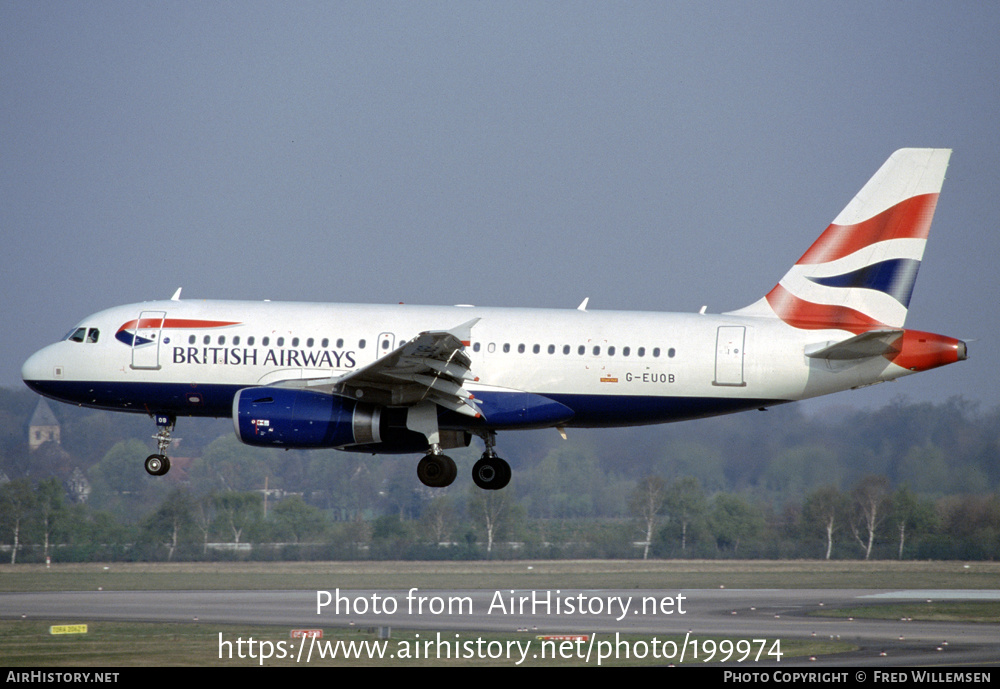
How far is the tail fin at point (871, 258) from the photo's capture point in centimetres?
3198

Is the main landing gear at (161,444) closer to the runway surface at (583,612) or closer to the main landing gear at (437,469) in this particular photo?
the runway surface at (583,612)

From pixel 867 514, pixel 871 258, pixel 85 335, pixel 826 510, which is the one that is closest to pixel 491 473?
pixel 871 258

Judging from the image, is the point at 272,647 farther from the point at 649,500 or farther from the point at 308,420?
the point at 649,500

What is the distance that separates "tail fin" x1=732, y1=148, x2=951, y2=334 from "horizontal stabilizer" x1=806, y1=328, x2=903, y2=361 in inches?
43.5

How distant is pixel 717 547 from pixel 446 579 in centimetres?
1521

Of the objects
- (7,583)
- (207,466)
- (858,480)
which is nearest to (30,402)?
(207,466)

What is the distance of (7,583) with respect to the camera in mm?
49156

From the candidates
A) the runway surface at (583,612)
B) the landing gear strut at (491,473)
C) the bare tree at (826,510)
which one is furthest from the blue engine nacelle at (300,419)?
the bare tree at (826,510)

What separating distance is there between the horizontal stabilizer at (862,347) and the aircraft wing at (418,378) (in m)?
8.98

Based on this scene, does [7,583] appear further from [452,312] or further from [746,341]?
[746,341]

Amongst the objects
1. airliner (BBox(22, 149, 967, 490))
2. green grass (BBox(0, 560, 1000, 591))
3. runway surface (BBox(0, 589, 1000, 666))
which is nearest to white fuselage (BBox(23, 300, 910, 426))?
airliner (BBox(22, 149, 967, 490))

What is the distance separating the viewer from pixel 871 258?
1268 inches

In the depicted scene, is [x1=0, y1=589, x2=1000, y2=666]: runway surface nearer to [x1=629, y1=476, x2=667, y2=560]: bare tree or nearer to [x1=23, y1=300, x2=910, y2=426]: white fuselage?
[x1=23, y1=300, x2=910, y2=426]: white fuselage

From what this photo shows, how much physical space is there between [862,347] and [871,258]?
10.2ft
